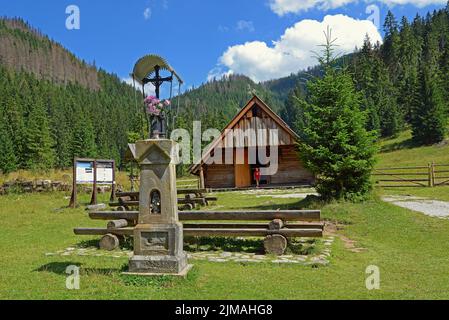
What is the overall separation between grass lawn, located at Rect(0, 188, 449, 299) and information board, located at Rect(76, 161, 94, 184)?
601 cm

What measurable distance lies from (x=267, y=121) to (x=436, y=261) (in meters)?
19.4

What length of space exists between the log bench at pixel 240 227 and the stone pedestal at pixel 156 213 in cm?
217

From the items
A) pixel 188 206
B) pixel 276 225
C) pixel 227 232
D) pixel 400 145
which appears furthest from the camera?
pixel 400 145

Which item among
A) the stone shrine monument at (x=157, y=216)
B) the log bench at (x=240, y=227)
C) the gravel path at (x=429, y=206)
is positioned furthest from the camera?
the gravel path at (x=429, y=206)

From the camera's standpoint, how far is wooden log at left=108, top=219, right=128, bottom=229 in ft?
31.4

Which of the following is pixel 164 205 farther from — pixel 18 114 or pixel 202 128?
pixel 18 114

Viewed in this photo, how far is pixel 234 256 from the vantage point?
8641 millimetres

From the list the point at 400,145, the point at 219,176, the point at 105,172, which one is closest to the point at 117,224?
the point at 105,172

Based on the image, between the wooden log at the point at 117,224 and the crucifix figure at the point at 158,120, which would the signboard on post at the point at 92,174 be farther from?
the crucifix figure at the point at 158,120

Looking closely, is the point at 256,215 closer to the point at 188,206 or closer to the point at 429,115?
the point at 188,206

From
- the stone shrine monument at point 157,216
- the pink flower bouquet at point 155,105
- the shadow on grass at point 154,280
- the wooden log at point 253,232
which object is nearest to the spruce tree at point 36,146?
the wooden log at point 253,232

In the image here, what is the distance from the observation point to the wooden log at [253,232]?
8578mm

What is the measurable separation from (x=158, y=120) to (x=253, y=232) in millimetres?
3365

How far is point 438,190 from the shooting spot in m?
21.9
